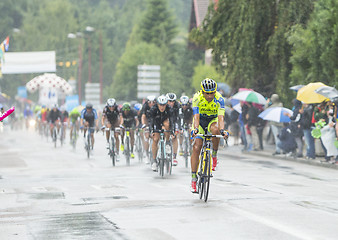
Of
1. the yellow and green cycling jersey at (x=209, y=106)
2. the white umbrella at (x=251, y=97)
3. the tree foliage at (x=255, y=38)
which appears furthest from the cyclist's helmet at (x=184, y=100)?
the yellow and green cycling jersey at (x=209, y=106)

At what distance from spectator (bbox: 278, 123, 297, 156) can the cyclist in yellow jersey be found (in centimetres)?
1141

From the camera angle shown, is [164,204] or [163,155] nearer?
[164,204]

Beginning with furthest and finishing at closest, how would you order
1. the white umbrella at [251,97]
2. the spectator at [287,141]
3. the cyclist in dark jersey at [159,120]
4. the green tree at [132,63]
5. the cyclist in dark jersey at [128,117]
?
the green tree at [132,63] < the white umbrella at [251,97] < the spectator at [287,141] < the cyclist in dark jersey at [128,117] < the cyclist in dark jersey at [159,120]

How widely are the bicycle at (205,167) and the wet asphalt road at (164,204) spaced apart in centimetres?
19

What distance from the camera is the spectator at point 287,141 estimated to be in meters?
24.0

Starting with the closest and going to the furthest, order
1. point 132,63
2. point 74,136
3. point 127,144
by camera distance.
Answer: point 127,144, point 74,136, point 132,63

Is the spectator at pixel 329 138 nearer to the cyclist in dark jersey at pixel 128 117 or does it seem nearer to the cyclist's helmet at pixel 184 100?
the cyclist's helmet at pixel 184 100

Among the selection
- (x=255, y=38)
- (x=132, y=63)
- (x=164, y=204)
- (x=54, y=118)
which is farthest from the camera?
(x=132, y=63)

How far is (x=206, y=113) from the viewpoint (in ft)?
41.0

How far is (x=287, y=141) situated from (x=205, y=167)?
1267 centimetres

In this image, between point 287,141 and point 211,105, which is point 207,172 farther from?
point 287,141

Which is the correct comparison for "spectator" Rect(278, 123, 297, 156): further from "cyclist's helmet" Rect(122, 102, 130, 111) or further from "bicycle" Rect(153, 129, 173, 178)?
"bicycle" Rect(153, 129, 173, 178)

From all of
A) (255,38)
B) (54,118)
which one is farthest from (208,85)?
(54,118)

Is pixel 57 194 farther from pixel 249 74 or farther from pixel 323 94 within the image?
pixel 249 74
